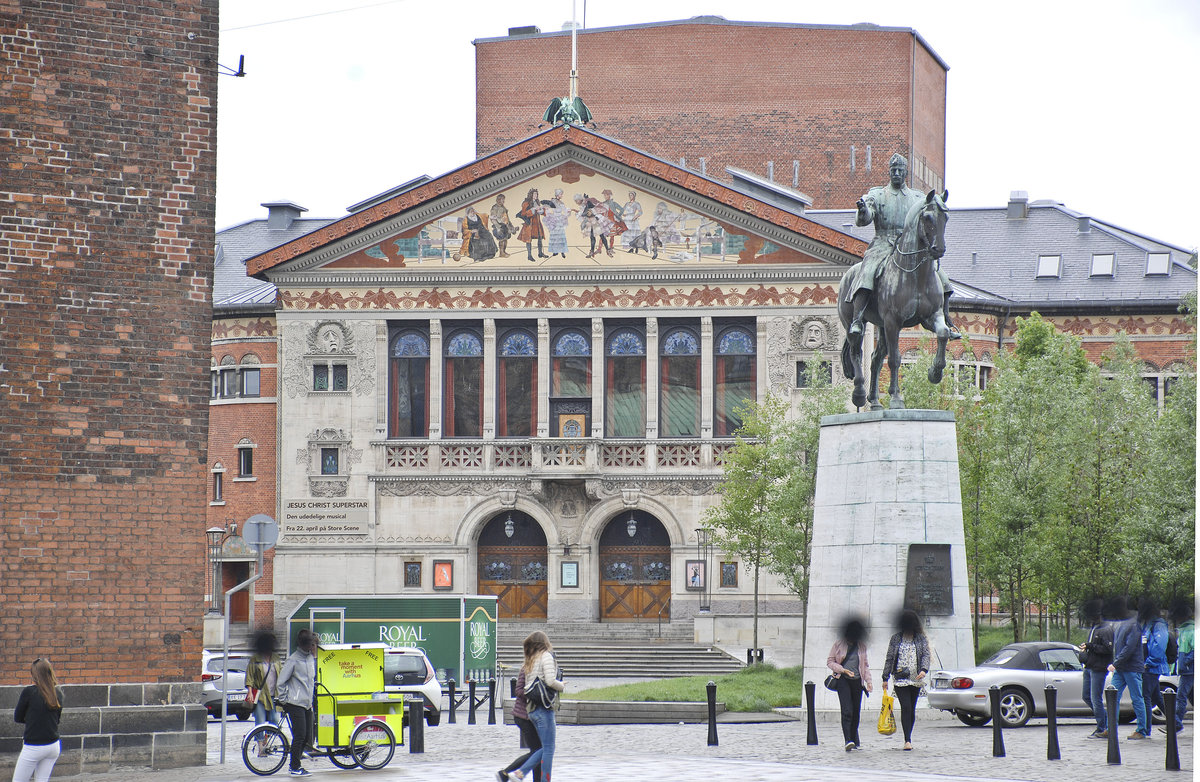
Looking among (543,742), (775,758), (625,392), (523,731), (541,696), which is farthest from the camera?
(625,392)

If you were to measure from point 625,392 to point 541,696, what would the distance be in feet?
113

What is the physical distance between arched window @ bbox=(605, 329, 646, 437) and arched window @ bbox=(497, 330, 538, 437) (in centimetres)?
222

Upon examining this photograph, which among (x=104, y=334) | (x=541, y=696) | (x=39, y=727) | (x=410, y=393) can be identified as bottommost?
(x=39, y=727)

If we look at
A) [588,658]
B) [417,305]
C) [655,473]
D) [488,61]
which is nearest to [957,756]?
[588,658]

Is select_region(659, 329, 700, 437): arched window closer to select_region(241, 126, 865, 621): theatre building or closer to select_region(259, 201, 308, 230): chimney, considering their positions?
select_region(241, 126, 865, 621): theatre building

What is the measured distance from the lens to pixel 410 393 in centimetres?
5016

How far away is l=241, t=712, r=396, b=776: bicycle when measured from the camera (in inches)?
735

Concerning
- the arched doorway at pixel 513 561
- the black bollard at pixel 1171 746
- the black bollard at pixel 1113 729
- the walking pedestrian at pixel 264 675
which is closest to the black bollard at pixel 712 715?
the black bollard at pixel 1113 729

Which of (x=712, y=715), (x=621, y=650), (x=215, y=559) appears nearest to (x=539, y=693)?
(x=712, y=715)

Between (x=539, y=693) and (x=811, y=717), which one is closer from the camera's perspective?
(x=539, y=693)

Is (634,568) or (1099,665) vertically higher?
(1099,665)

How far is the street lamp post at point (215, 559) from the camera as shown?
53947 millimetres

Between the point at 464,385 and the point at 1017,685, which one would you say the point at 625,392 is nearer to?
the point at 464,385

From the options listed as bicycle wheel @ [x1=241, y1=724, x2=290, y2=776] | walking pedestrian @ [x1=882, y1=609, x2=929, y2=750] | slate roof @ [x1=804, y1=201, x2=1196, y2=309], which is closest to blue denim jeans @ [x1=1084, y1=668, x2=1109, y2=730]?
walking pedestrian @ [x1=882, y1=609, x2=929, y2=750]
